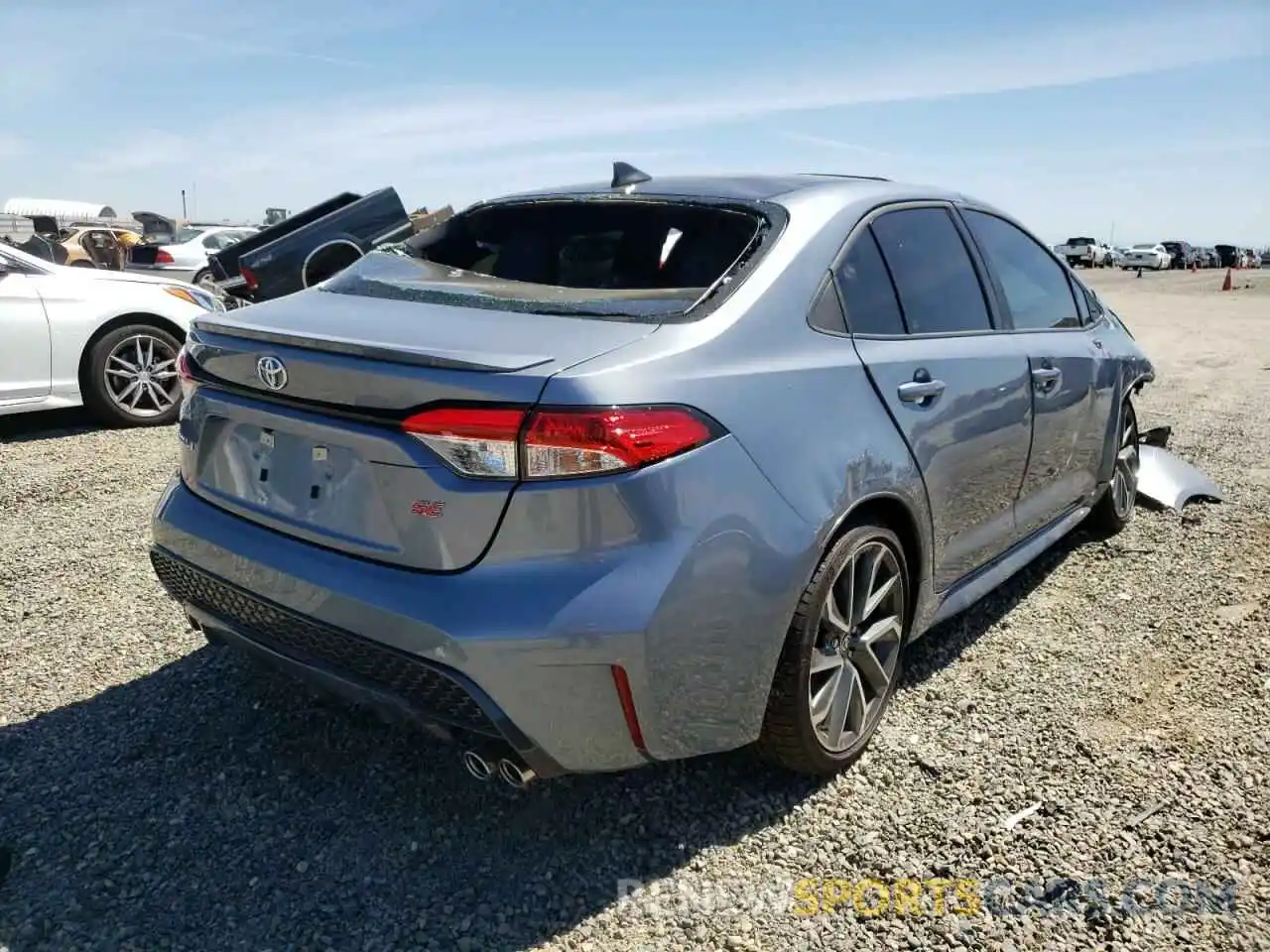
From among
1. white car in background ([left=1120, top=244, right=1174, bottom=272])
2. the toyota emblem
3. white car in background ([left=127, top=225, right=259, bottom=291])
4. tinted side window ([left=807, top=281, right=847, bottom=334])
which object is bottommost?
white car in background ([left=1120, top=244, right=1174, bottom=272])

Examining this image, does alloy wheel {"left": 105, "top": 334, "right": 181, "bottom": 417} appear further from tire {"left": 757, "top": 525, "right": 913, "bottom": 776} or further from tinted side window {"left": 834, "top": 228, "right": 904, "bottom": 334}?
tire {"left": 757, "top": 525, "right": 913, "bottom": 776}

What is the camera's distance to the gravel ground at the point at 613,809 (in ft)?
7.37

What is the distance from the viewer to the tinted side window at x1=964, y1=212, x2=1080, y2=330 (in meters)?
3.70

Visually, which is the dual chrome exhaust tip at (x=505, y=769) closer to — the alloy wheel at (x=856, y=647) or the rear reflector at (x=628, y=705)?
the rear reflector at (x=628, y=705)

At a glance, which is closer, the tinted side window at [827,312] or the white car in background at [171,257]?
the tinted side window at [827,312]

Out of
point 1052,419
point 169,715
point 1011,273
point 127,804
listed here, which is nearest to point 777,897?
point 127,804

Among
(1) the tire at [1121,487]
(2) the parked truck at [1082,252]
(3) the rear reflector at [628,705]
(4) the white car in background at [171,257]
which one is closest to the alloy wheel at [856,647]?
(3) the rear reflector at [628,705]

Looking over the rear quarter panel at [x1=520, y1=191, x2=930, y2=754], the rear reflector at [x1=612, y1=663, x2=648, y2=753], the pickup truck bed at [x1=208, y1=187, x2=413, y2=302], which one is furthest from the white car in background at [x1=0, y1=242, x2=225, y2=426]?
the rear reflector at [x1=612, y1=663, x2=648, y2=753]

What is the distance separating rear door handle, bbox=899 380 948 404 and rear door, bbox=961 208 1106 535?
0.77m

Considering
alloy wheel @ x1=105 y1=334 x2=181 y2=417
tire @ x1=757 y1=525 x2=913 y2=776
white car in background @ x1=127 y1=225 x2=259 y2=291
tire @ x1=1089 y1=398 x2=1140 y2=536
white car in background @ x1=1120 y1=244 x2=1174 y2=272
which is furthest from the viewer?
white car in background @ x1=1120 y1=244 x2=1174 y2=272

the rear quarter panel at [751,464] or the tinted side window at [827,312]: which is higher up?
the tinted side window at [827,312]

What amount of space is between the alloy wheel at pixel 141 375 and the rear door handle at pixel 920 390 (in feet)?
19.6

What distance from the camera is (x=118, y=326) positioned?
692 cm

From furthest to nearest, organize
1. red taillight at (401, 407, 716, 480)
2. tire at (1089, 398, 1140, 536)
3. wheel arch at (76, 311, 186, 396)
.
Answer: wheel arch at (76, 311, 186, 396), tire at (1089, 398, 1140, 536), red taillight at (401, 407, 716, 480)
